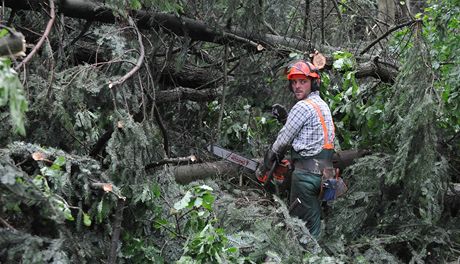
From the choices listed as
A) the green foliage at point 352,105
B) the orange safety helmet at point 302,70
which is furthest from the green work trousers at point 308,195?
the green foliage at point 352,105

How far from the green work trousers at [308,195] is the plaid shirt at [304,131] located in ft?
0.37

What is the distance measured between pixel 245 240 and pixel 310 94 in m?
1.62

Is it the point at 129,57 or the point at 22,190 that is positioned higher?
the point at 129,57

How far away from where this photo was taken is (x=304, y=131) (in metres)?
5.45

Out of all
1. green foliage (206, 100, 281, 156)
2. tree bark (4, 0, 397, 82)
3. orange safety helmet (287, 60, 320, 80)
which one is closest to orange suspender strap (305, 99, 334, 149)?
orange safety helmet (287, 60, 320, 80)

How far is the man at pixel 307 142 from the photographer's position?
5.42m

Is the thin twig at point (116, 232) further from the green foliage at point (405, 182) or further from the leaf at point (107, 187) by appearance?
the green foliage at point (405, 182)

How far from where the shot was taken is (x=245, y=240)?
4.77 metres

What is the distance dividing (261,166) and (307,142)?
0.59 meters

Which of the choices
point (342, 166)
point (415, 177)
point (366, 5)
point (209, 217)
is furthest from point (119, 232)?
point (366, 5)

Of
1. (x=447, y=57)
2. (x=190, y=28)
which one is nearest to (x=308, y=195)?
(x=190, y=28)

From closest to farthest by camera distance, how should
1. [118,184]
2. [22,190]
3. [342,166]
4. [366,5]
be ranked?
[22,190] < [118,184] < [342,166] < [366,5]

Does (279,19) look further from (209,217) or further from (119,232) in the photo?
(119,232)

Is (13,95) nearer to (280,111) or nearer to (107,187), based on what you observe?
(107,187)
